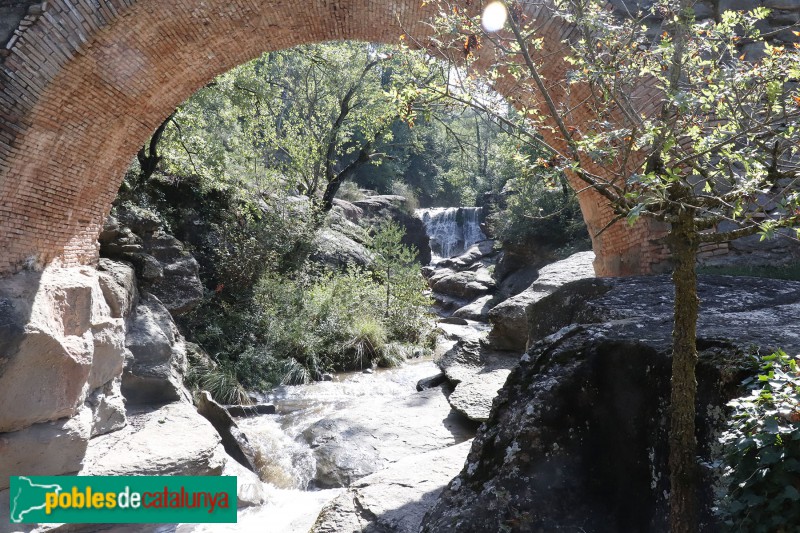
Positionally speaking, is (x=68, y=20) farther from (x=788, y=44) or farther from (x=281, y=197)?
(x=281, y=197)

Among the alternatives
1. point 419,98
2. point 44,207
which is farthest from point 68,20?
point 419,98

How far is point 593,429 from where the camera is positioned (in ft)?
7.46

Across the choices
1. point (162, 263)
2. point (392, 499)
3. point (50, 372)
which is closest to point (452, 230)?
point (162, 263)

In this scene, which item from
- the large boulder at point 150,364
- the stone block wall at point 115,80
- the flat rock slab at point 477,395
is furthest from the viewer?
the large boulder at point 150,364

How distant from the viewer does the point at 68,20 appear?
15.4ft

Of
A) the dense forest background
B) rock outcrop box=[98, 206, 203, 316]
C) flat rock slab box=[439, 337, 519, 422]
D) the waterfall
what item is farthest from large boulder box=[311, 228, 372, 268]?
the waterfall

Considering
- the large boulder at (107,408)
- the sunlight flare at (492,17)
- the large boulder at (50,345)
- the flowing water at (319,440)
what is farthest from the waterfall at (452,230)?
the sunlight flare at (492,17)

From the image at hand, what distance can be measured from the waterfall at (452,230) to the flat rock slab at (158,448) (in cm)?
1960

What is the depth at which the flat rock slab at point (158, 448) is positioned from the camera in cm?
484

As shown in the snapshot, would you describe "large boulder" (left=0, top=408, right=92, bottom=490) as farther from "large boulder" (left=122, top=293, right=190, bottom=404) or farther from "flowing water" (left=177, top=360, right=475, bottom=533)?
"large boulder" (left=122, top=293, right=190, bottom=404)

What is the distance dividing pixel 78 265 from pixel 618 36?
17.0 feet

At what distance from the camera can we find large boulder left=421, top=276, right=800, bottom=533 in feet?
6.70

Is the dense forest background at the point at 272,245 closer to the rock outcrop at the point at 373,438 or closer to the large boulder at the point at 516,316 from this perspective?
the large boulder at the point at 516,316

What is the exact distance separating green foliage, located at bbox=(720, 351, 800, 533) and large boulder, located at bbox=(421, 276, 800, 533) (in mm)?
244
